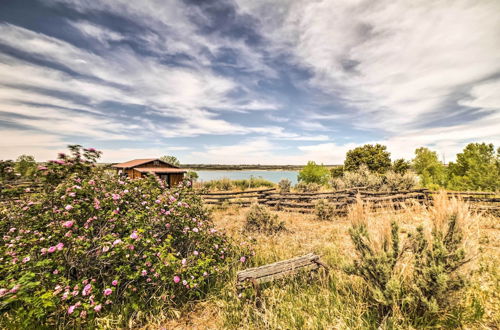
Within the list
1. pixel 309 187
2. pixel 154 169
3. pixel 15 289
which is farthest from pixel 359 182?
pixel 154 169

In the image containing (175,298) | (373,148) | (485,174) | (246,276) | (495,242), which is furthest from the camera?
(373,148)

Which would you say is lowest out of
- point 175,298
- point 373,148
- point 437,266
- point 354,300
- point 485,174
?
point 175,298

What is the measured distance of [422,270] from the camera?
2.49m

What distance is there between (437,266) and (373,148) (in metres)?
23.9

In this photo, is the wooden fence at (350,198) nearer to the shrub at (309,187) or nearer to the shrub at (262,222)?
the shrub at (262,222)

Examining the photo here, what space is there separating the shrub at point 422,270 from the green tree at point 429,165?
27976 millimetres

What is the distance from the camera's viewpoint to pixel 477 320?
8.21 feet

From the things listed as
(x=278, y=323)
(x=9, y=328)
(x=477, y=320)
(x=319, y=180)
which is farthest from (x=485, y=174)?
(x=9, y=328)

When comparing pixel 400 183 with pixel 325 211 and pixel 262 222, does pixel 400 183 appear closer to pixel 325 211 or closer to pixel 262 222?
pixel 325 211

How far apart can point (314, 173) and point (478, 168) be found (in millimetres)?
14195

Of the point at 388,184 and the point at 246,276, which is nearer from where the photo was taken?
the point at 246,276

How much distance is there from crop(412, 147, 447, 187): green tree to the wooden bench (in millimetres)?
27878

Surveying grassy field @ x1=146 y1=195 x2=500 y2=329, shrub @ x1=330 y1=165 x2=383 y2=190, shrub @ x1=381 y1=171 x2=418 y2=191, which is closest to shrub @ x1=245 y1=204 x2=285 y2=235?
grassy field @ x1=146 y1=195 x2=500 y2=329

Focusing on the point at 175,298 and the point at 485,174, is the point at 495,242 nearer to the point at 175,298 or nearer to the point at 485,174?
the point at 175,298
